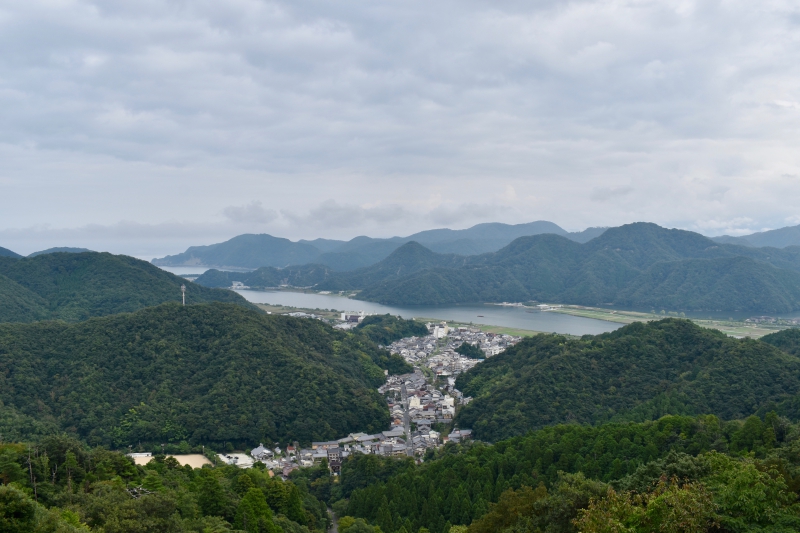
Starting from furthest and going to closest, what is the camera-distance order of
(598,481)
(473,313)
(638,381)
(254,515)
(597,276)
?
(597,276), (473,313), (638,381), (254,515), (598,481)

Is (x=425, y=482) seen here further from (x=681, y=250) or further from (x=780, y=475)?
(x=681, y=250)

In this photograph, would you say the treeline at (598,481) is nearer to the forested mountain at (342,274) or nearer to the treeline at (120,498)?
the treeline at (120,498)

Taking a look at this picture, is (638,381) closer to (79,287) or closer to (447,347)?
(447,347)

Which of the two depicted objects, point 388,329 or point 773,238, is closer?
point 388,329

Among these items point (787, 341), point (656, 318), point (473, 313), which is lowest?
point (473, 313)

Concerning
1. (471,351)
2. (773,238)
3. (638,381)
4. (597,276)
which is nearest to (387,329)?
(471,351)

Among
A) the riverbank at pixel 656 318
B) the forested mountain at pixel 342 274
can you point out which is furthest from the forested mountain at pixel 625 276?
the riverbank at pixel 656 318
